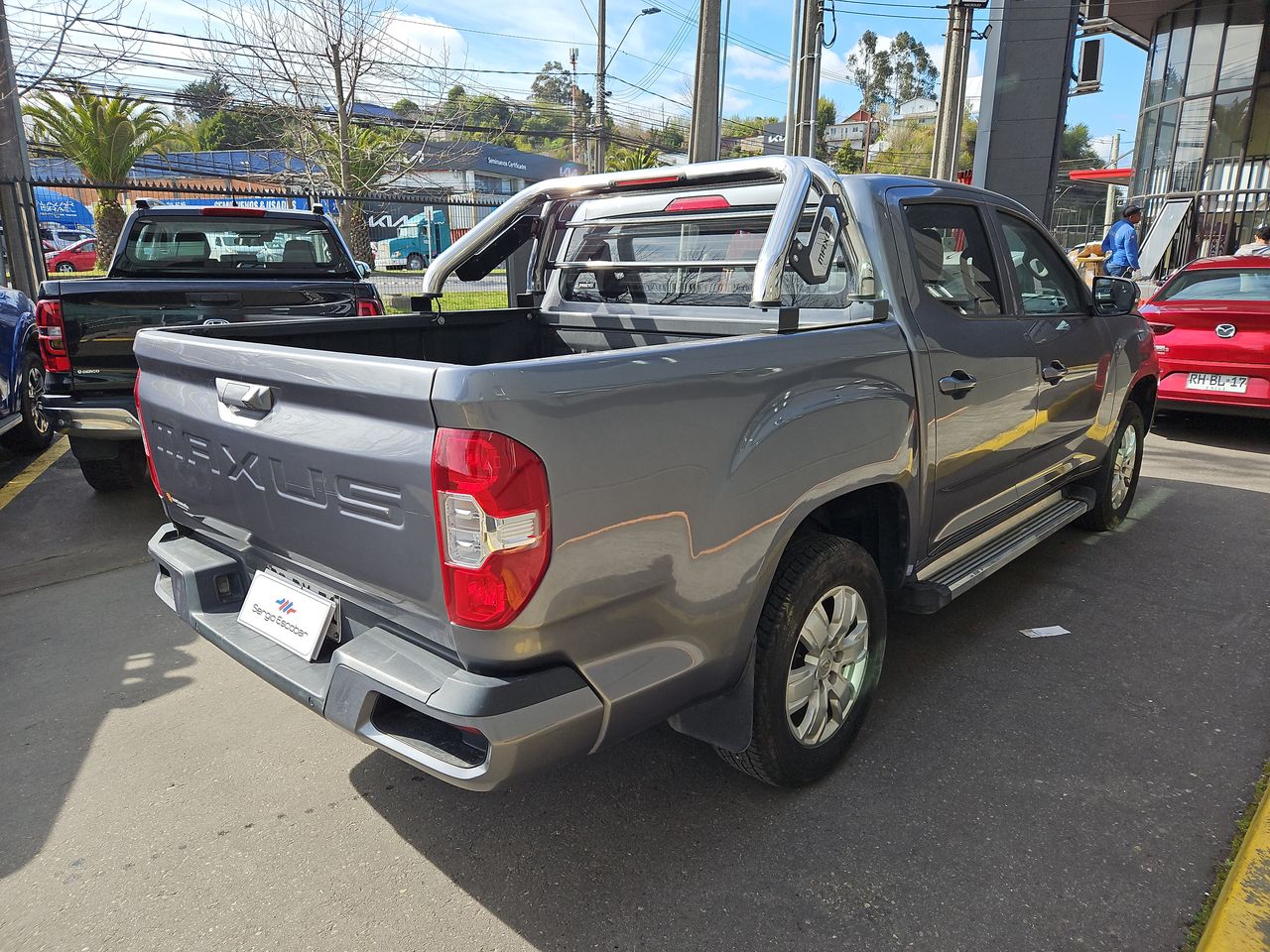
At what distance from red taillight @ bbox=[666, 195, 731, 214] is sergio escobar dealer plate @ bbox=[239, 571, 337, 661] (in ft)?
6.83

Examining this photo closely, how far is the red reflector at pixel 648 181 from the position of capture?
10.7 feet

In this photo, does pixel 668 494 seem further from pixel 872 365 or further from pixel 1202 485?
pixel 1202 485

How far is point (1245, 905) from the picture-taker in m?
2.16

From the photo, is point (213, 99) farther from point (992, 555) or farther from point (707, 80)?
point (992, 555)

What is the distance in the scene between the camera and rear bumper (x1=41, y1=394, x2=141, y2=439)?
485 centimetres

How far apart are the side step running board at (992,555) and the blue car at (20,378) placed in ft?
19.1

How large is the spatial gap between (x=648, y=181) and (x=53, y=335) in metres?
3.65

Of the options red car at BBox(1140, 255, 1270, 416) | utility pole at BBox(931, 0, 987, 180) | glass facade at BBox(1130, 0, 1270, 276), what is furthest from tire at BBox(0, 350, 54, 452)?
utility pole at BBox(931, 0, 987, 180)

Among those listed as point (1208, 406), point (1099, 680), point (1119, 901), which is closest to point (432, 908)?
point (1119, 901)

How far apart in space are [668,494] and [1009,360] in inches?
81.6

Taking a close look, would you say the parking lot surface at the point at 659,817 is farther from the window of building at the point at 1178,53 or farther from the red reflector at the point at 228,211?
the window of building at the point at 1178,53

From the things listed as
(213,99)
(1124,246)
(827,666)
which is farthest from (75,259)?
(827,666)

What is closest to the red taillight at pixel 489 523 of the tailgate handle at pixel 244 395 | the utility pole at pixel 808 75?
the tailgate handle at pixel 244 395

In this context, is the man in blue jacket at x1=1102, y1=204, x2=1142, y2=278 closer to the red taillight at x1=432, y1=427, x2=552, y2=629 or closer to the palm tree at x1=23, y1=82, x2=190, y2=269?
the red taillight at x1=432, y1=427, x2=552, y2=629
